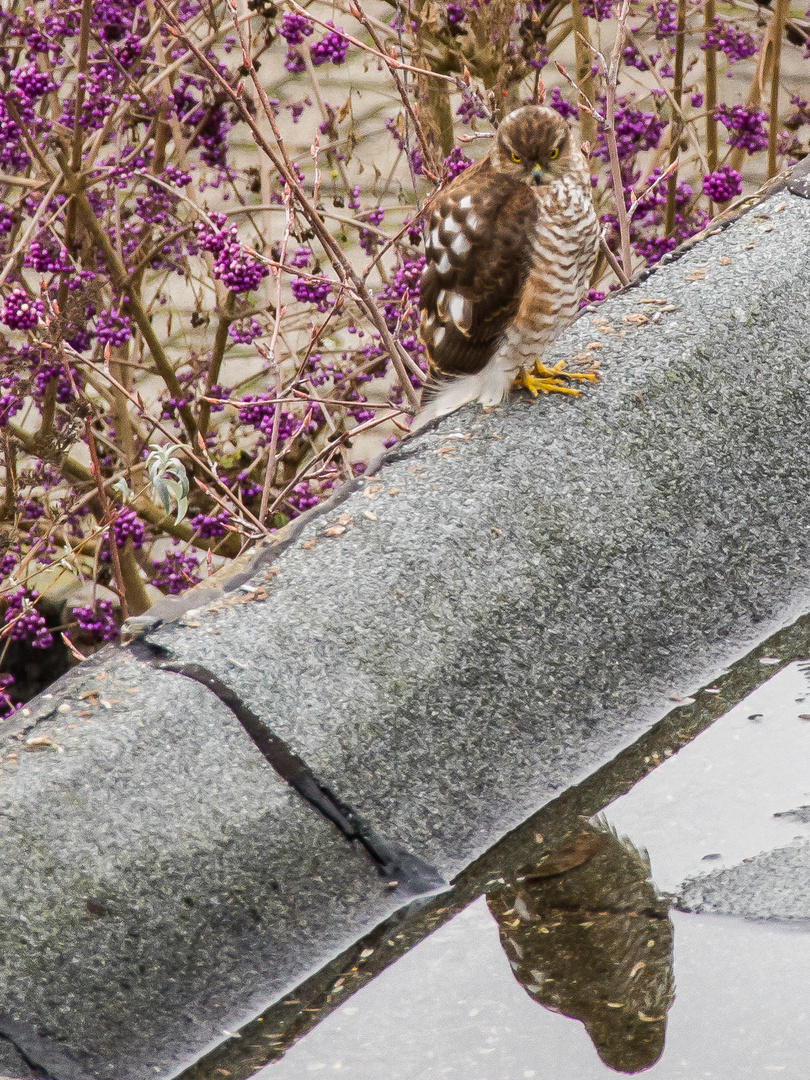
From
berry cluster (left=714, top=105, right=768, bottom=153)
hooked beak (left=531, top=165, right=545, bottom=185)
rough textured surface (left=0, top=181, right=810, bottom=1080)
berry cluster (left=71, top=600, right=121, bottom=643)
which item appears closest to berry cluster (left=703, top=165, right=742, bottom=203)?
berry cluster (left=714, top=105, right=768, bottom=153)

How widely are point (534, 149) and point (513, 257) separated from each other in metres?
0.16

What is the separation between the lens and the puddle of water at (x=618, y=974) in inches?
48.1

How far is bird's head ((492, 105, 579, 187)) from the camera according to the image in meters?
1.89

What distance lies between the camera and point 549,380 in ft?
6.30

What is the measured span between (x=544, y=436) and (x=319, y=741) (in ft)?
1.93

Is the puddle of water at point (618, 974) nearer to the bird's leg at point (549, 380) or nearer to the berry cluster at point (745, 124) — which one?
the bird's leg at point (549, 380)

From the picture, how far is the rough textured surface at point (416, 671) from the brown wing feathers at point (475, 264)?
0.12 meters

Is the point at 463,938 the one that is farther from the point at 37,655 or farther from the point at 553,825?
the point at 37,655

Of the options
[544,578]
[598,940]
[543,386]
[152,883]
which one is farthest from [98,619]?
[598,940]

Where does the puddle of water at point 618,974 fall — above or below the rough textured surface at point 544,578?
below

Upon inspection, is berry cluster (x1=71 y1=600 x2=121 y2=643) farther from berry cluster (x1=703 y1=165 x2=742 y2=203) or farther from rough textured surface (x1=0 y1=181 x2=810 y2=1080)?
berry cluster (x1=703 y1=165 x2=742 y2=203)

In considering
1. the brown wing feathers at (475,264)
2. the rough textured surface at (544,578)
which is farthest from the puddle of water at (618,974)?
the brown wing feathers at (475,264)

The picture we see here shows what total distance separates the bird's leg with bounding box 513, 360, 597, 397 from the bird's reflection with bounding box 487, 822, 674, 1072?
666mm

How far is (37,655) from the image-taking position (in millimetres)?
3420
